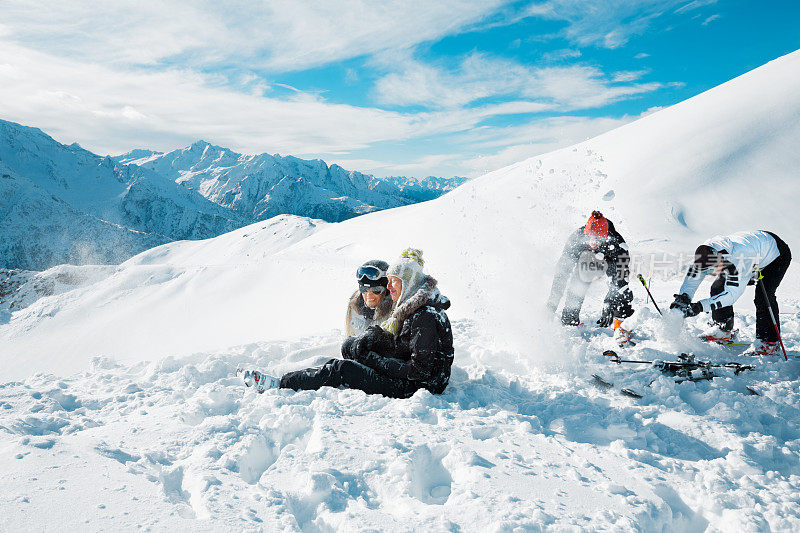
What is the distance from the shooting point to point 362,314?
19.2 feet

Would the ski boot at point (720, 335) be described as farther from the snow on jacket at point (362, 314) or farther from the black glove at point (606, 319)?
the snow on jacket at point (362, 314)

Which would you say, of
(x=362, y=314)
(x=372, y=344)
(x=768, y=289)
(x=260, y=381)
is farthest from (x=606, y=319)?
(x=260, y=381)

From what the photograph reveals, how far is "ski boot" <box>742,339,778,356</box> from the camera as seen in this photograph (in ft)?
18.6

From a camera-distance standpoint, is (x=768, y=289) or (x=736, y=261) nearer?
(x=736, y=261)

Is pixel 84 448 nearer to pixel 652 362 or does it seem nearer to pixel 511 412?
pixel 511 412

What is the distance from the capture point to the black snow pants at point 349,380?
14.2ft

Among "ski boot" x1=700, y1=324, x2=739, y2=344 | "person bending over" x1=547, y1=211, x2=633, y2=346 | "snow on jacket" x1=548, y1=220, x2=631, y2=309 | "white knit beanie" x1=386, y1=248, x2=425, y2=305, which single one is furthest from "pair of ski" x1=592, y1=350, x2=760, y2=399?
"white knit beanie" x1=386, y1=248, x2=425, y2=305

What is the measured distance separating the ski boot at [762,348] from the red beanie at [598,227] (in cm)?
256

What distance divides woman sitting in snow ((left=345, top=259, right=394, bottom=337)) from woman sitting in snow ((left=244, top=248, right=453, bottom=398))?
63 centimetres

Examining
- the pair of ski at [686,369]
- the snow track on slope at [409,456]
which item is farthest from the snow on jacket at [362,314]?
the pair of ski at [686,369]

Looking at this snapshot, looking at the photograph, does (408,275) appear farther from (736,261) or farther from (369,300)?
(736,261)

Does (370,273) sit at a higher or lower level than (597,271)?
lower

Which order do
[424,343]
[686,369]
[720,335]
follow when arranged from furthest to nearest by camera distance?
[720,335] → [686,369] → [424,343]

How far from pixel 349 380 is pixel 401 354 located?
0.66 metres
